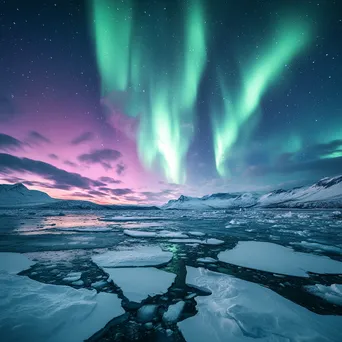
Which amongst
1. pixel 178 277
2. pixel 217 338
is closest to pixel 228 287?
pixel 178 277

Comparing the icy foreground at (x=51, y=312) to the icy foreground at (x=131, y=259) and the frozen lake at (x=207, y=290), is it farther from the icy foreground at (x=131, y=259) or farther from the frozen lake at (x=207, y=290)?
the icy foreground at (x=131, y=259)

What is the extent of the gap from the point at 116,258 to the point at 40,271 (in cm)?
200

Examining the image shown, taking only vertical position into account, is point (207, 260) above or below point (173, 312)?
above

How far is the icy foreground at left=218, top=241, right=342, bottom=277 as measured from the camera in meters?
5.00

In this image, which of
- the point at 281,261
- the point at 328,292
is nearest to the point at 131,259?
the point at 281,261

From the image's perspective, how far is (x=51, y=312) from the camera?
272 cm

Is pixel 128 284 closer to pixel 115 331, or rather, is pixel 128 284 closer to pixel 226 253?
pixel 115 331

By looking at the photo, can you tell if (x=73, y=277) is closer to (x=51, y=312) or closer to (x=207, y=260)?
(x=51, y=312)

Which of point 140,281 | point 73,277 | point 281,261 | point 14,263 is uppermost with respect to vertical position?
point 14,263

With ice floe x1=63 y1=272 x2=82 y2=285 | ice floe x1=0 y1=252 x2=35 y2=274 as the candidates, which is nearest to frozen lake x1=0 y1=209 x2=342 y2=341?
ice floe x1=63 y1=272 x2=82 y2=285

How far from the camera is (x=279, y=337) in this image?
7.60 ft

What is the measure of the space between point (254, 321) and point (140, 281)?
242cm

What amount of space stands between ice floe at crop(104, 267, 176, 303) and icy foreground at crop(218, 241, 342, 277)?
A: 2447mm

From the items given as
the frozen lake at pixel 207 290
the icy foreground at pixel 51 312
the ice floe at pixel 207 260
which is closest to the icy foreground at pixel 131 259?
the frozen lake at pixel 207 290
